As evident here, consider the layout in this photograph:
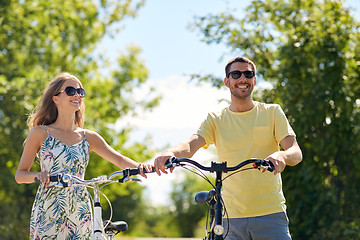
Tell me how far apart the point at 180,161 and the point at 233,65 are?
103 centimetres

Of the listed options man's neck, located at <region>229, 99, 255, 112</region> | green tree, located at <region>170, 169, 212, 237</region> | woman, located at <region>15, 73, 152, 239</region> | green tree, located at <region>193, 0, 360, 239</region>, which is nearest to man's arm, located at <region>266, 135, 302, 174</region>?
man's neck, located at <region>229, 99, 255, 112</region>

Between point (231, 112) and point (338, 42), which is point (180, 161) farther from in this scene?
point (338, 42)

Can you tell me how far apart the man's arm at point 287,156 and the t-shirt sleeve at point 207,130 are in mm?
490

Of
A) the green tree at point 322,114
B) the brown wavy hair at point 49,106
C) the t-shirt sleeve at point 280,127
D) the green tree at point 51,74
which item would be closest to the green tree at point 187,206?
the green tree at point 51,74

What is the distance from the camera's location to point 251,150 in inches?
138

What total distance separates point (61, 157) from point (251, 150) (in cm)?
138

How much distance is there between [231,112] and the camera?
12.0 feet

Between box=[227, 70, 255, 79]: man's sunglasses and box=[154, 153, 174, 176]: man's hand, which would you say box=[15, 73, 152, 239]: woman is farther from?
box=[227, 70, 255, 79]: man's sunglasses

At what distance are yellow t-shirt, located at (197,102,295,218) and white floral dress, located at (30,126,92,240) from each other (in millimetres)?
999

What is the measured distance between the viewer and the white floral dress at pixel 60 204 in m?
3.81

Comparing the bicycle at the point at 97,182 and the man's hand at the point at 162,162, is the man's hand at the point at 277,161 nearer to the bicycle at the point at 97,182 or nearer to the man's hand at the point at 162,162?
the man's hand at the point at 162,162

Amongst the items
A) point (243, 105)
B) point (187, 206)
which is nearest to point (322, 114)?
point (243, 105)

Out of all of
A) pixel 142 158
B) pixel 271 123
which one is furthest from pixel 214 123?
pixel 142 158

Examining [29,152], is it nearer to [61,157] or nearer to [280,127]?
[61,157]
